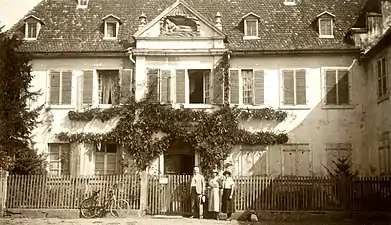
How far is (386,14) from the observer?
76.8 feet

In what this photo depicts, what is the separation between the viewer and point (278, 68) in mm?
23672

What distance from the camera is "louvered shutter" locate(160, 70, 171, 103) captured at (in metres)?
23.4

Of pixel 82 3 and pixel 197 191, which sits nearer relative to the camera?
pixel 197 191

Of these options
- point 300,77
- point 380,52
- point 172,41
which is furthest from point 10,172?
point 380,52

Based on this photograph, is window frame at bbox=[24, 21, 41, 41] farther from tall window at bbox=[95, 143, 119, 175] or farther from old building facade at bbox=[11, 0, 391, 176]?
tall window at bbox=[95, 143, 119, 175]

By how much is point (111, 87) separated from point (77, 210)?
22.5ft

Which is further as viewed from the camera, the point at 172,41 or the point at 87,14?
the point at 87,14

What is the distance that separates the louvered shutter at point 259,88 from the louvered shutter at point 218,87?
1.53 metres

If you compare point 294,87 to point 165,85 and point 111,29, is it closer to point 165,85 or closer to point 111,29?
point 165,85

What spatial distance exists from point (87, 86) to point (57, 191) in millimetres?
6163

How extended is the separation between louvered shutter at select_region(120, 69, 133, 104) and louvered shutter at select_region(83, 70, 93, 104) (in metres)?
1.42

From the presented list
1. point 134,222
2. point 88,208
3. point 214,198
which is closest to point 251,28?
point 214,198

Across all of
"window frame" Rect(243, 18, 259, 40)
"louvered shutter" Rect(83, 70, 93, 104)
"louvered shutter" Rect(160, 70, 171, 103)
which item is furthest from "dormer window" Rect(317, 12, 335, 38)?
"louvered shutter" Rect(83, 70, 93, 104)

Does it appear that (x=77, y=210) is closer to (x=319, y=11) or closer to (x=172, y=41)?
(x=172, y=41)
